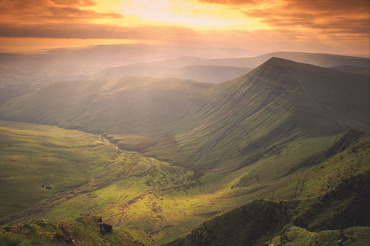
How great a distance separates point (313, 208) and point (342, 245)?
2584 centimetres

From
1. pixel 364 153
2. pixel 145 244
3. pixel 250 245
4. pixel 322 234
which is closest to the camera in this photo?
pixel 322 234

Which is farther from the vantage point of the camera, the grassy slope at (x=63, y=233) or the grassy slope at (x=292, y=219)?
the grassy slope at (x=292, y=219)

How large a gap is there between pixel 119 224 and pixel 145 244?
8627 centimetres

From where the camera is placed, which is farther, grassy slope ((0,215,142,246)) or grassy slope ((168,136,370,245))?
grassy slope ((168,136,370,245))

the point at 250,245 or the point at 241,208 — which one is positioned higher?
the point at 241,208

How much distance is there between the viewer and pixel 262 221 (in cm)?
8675

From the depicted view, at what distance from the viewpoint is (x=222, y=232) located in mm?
88500

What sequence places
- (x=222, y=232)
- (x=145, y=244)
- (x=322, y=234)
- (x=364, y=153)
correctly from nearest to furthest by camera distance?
(x=322, y=234), (x=222, y=232), (x=145, y=244), (x=364, y=153)

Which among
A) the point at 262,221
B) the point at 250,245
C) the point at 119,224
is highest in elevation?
the point at 262,221

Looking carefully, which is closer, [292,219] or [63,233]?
[63,233]

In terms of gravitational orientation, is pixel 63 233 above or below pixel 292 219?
below

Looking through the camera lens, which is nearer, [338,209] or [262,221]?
[338,209]

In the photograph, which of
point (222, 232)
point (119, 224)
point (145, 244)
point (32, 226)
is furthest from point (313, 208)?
point (119, 224)

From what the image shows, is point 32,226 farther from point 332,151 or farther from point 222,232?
point 332,151
